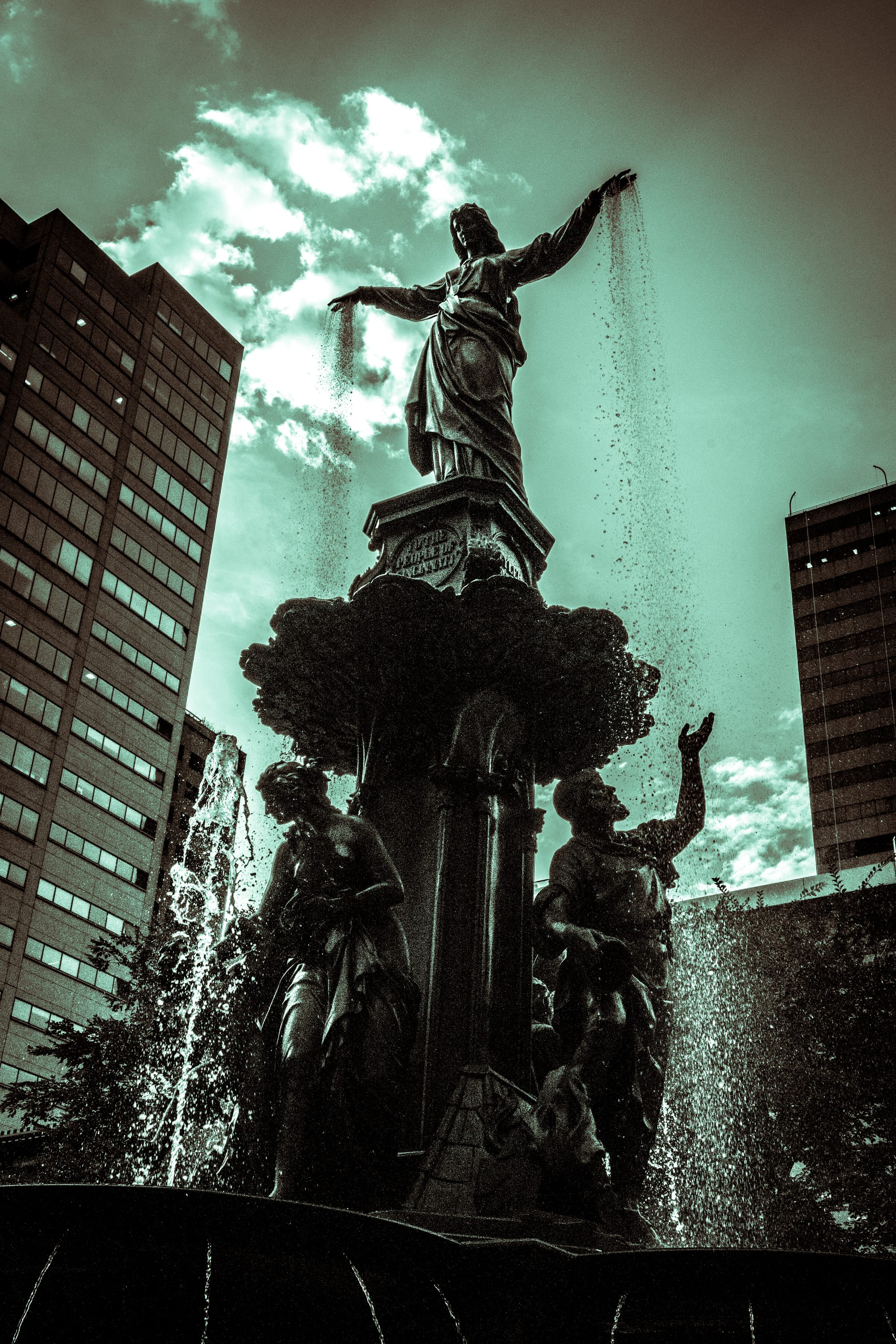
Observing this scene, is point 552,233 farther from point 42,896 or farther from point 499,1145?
point 42,896

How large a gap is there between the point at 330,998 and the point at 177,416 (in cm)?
6306

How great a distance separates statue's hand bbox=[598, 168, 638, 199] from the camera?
11.7 metres

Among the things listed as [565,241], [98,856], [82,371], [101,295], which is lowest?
[565,241]

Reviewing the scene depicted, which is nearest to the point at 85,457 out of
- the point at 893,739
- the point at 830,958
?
the point at 893,739

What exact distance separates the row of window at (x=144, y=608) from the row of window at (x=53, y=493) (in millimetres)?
2068

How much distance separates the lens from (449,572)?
958 centimetres

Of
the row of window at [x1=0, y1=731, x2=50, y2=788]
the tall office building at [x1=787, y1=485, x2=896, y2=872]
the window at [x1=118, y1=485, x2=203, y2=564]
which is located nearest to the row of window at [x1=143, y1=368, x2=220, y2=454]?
the window at [x1=118, y1=485, x2=203, y2=564]

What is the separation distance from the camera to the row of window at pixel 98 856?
5425 centimetres

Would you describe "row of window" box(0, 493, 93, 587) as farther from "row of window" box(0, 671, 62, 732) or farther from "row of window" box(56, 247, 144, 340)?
"row of window" box(56, 247, 144, 340)

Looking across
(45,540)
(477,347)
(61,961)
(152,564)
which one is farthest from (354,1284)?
(152,564)

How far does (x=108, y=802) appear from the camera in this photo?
57656 millimetres

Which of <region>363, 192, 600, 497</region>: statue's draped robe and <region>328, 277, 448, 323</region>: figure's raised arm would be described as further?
<region>328, 277, 448, 323</region>: figure's raised arm

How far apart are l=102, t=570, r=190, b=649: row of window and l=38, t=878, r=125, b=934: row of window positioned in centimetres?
1375

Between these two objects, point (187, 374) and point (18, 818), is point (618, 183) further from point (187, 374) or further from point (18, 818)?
point (187, 374)
